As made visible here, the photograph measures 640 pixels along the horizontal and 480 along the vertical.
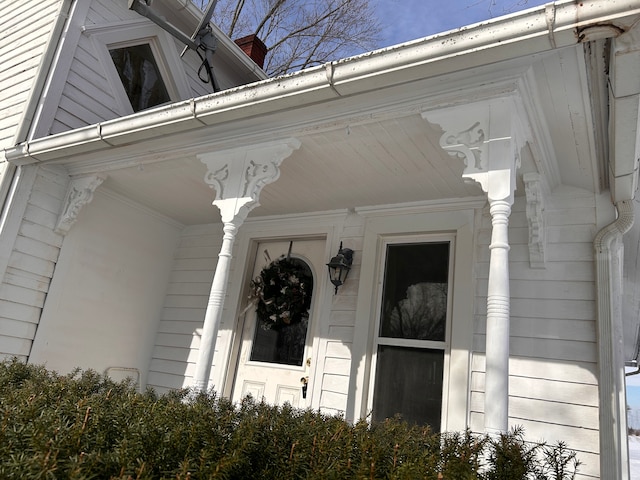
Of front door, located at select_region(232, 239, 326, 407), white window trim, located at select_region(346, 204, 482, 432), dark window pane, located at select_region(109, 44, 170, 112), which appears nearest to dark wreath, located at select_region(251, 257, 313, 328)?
front door, located at select_region(232, 239, 326, 407)

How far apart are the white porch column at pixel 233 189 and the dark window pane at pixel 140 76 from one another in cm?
247

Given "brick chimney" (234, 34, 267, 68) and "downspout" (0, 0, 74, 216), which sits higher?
"brick chimney" (234, 34, 267, 68)

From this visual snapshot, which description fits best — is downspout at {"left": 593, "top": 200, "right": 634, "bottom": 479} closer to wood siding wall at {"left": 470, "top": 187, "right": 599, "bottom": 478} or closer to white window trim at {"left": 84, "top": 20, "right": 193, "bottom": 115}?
wood siding wall at {"left": 470, "top": 187, "right": 599, "bottom": 478}

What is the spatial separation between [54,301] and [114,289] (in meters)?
0.62

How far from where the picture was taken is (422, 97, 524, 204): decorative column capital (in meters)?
2.21

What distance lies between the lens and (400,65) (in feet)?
7.42

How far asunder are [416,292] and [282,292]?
1353 millimetres

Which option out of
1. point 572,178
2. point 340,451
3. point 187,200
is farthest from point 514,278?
point 187,200

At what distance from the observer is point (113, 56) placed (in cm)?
490

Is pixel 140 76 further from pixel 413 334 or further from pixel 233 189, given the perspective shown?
pixel 413 334

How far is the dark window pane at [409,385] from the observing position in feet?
11.3

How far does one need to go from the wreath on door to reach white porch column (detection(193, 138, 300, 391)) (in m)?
1.46

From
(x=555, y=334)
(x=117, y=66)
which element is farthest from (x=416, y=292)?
(x=117, y=66)

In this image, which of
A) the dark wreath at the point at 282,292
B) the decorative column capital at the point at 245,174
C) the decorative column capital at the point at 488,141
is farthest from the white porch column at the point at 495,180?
the dark wreath at the point at 282,292
